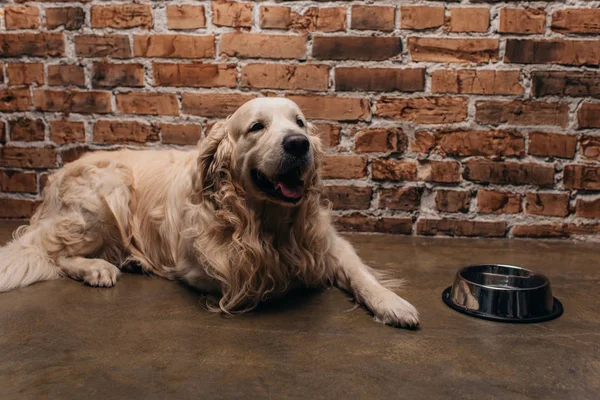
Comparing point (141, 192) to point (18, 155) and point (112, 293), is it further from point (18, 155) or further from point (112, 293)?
point (18, 155)

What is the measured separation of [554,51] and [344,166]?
1148 mm

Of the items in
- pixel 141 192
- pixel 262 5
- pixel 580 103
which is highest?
pixel 262 5

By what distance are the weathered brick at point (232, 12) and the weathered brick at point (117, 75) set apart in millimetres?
479

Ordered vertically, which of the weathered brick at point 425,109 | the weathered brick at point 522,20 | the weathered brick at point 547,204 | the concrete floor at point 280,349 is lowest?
the concrete floor at point 280,349

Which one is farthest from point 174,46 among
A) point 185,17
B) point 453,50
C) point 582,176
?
point 582,176

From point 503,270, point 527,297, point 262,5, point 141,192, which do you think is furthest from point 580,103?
point 141,192

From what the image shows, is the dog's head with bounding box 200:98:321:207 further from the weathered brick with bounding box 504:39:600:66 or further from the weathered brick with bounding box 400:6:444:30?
the weathered brick with bounding box 504:39:600:66

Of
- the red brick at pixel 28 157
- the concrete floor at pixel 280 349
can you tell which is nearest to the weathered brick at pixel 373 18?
the concrete floor at pixel 280 349

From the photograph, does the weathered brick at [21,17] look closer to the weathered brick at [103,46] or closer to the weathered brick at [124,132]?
the weathered brick at [103,46]

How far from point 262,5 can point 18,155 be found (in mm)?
1546

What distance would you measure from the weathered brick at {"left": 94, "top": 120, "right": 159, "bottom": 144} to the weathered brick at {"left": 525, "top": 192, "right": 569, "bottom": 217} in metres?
1.95

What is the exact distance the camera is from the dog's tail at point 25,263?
186cm

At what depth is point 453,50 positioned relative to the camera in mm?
2428

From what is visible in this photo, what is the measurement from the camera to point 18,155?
2699 millimetres
